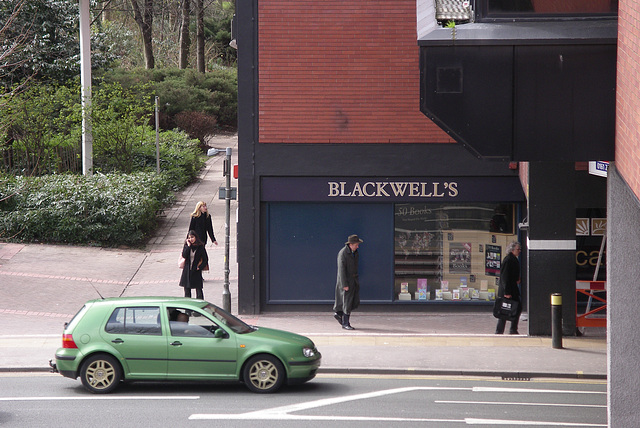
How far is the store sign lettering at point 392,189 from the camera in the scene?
631 inches

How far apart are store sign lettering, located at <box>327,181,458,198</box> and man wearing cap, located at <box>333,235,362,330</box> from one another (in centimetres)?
148

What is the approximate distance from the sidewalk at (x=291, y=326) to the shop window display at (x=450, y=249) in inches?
20.8

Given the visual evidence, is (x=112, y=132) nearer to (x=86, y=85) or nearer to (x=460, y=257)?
(x=86, y=85)

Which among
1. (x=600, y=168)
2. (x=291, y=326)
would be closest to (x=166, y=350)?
(x=291, y=326)

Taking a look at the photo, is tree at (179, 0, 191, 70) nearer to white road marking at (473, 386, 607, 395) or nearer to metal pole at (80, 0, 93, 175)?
metal pole at (80, 0, 93, 175)

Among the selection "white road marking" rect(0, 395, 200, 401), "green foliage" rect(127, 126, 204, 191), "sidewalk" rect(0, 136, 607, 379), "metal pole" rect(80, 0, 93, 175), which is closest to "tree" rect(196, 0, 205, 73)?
"green foliage" rect(127, 126, 204, 191)

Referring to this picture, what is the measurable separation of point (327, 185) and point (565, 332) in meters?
5.24

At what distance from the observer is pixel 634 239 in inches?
344

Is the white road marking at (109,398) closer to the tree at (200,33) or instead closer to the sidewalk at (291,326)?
the sidewalk at (291,326)

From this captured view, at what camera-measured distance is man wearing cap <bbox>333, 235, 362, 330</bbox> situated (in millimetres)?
14766

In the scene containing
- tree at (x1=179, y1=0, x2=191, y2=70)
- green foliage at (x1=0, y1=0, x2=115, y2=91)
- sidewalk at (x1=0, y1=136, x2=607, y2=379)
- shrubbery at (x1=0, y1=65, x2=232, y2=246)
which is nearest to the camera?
sidewalk at (x1=0, y1=136, x2=607, y2=379)

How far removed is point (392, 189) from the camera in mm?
16078

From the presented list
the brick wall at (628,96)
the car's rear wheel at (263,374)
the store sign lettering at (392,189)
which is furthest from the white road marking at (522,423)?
the store sign lettering at (392,189)

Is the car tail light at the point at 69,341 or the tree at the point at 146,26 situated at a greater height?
the tree at the point at 146,26
